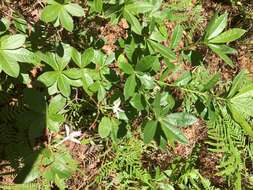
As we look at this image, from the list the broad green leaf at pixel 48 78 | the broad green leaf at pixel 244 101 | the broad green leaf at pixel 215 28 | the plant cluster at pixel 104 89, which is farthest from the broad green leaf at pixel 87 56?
the broad green leaf at pixel 244 101

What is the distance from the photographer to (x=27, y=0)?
2.41m

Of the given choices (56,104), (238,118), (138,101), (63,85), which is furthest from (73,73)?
(238,118)

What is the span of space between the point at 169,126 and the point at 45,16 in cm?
61

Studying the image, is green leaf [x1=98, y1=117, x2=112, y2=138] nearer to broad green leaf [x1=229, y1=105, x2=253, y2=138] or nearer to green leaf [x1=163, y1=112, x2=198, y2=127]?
green leaf [x1=163, y1=112, x2=198, y2=127]

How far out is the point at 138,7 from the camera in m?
1.70

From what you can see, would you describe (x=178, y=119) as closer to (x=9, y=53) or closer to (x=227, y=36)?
(x=227, y=36)

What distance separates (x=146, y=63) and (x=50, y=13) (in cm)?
39

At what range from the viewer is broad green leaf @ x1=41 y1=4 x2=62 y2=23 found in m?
1.63

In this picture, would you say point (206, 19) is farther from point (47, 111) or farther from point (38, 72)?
point (47, 111)

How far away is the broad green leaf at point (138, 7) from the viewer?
169cm

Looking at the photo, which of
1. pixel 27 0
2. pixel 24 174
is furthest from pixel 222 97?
pixel 27 0

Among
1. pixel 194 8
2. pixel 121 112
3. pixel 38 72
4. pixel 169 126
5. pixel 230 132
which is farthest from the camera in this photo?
pixel 194 8

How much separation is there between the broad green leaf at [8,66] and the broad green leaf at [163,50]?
54 centimetres

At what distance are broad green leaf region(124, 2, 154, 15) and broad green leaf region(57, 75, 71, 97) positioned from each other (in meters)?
0.38
